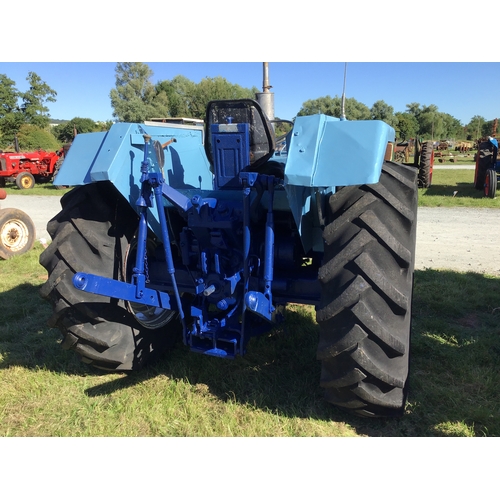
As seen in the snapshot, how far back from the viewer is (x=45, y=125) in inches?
1479

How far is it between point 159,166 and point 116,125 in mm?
413

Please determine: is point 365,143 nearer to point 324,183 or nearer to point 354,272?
point 324,183

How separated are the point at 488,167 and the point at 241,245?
11.7 metres

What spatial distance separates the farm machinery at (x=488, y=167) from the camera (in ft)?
37.1

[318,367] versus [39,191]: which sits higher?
[318,367]

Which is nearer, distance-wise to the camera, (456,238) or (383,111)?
(456,238)

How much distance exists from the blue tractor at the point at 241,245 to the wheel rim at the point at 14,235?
456 centimetres

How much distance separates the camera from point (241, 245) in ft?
9.11

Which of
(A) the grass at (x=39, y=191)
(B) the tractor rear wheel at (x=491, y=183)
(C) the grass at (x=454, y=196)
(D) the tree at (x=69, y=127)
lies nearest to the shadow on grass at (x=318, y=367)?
(C) the grass at (x=454, y=196)

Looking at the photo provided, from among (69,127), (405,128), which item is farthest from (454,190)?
(69,127)

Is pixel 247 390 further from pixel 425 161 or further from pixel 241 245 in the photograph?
pixel 425 161

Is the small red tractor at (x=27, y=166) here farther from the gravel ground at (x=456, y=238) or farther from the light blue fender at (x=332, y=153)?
the light blue fender at (x=332, y=153)

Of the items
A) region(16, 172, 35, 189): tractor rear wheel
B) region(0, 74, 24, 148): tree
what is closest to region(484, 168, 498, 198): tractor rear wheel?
region(16, 172, 35, 189): tractor rear wheel

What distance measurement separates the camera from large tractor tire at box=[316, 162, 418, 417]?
2188 mm
